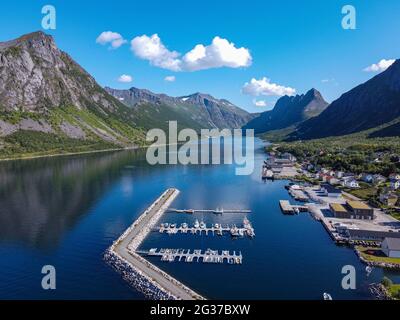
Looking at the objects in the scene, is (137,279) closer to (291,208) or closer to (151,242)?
(151,242)

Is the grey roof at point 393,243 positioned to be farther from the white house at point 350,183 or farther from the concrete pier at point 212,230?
the white house at point 350,183

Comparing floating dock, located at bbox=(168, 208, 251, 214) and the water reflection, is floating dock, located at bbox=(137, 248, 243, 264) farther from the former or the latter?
floating dock, located at bbox=(168, 208, 251, 214)

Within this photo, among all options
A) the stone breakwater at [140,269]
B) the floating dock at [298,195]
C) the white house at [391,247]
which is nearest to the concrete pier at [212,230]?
the stone breakwater at [140,269]
